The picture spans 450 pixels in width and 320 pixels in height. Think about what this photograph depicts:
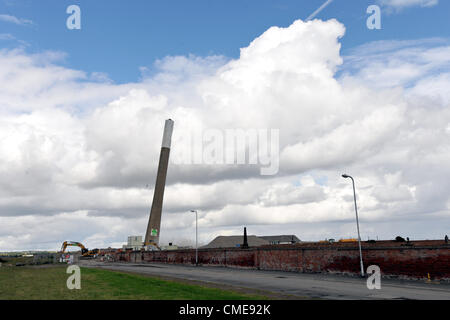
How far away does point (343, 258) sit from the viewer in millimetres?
33594

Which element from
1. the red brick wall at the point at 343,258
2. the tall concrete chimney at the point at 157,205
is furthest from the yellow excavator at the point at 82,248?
the red brick wall at the point at 343,258

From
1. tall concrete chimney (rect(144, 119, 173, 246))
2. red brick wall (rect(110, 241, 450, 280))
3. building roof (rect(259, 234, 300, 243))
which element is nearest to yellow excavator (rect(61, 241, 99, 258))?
tall concrete chimney (rect(144, 119, 173, 246))

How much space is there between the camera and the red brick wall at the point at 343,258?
27.5 m

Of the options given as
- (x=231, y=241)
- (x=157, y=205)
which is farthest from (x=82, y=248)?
(x=231, y=241)

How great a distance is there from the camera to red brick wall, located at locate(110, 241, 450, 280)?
2748cm

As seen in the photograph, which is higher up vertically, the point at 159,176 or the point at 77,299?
the point at 159,176

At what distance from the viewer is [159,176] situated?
257 feet

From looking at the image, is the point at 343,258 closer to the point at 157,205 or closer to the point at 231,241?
the point at 157,205

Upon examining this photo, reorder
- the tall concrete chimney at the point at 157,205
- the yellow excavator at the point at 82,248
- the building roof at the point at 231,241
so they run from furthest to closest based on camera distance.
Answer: the building roof at the point at 231,241 → the tall concrete chimney at the point at 157,205 → the yellow excavator at the point at 82,248

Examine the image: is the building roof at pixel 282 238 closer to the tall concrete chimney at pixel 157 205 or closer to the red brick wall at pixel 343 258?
the tall concrete chimney at pixel 157 205

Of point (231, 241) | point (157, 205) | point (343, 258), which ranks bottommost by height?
point (231, 241)
